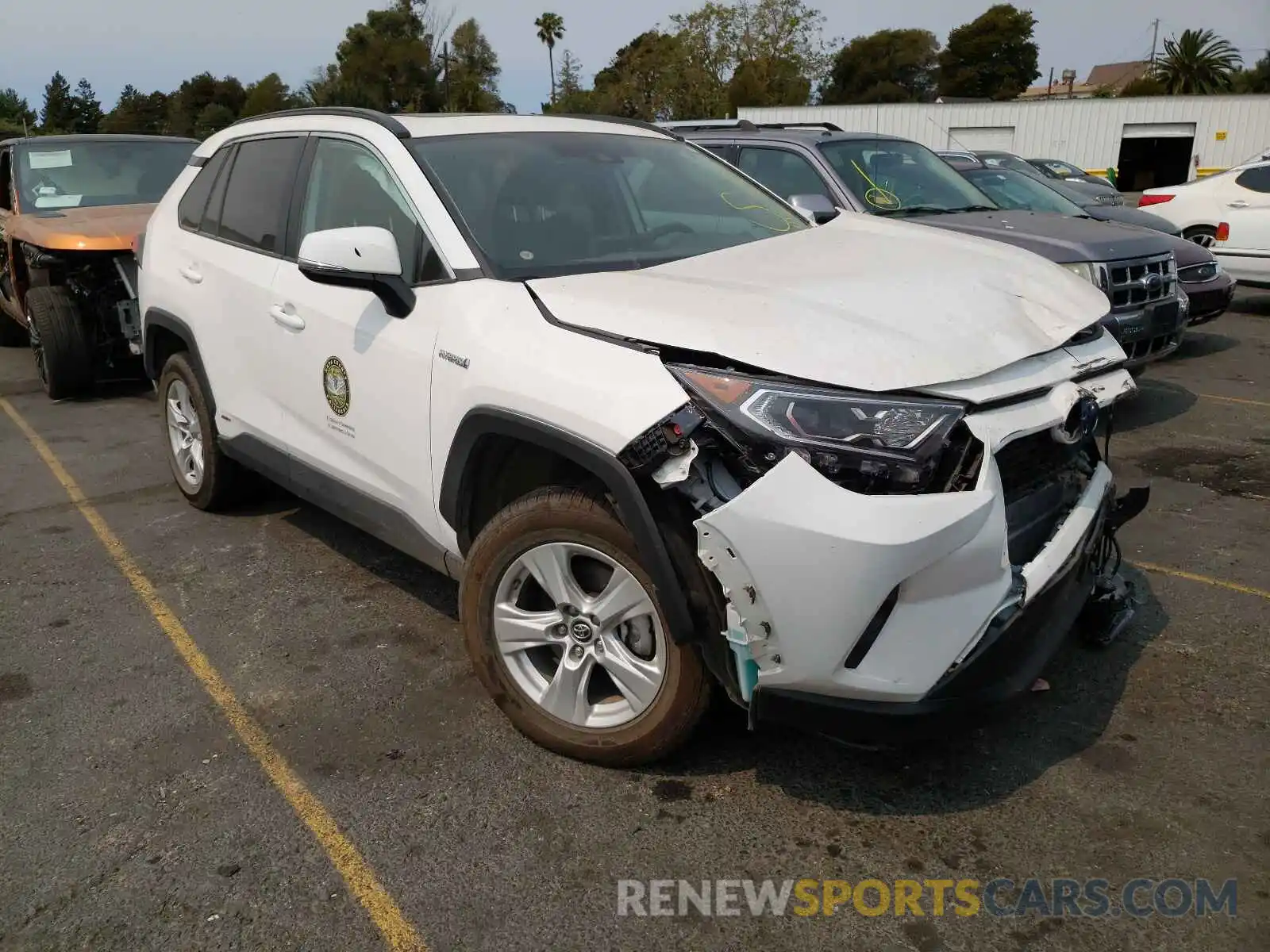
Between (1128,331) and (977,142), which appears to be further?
(977,142)

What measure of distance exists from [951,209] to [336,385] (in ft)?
17.3

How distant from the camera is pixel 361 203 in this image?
3686 millimetres

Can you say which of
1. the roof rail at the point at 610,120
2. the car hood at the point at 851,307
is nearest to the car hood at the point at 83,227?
the roof rail at the point at 610,120

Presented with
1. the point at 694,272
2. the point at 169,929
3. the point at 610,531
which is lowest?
the point at 169,929

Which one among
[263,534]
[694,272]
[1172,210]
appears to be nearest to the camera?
[694,272]

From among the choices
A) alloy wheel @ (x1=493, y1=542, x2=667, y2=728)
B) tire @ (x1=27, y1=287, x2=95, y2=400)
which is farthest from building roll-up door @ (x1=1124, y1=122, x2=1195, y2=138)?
alloy wheel @ (x1=493, y1=542, x2=667, y2=728)

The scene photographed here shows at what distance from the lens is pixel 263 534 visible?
496cm

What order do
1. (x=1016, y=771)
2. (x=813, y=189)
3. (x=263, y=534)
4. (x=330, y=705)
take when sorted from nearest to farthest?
(x=1016, y=771), (x=330, y=705), (x=263, y=534), (x=813, y=189)

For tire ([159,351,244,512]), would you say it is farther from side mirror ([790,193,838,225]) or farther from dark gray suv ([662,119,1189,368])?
dark gray suv ([662,119,1189,368])

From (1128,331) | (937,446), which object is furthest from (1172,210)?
(937,446)

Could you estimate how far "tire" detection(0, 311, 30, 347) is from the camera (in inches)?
404

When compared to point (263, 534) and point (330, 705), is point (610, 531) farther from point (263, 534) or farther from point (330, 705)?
point (263, 534)

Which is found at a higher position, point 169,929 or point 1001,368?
point 1001,368

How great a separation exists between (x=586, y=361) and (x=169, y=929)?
169cm
